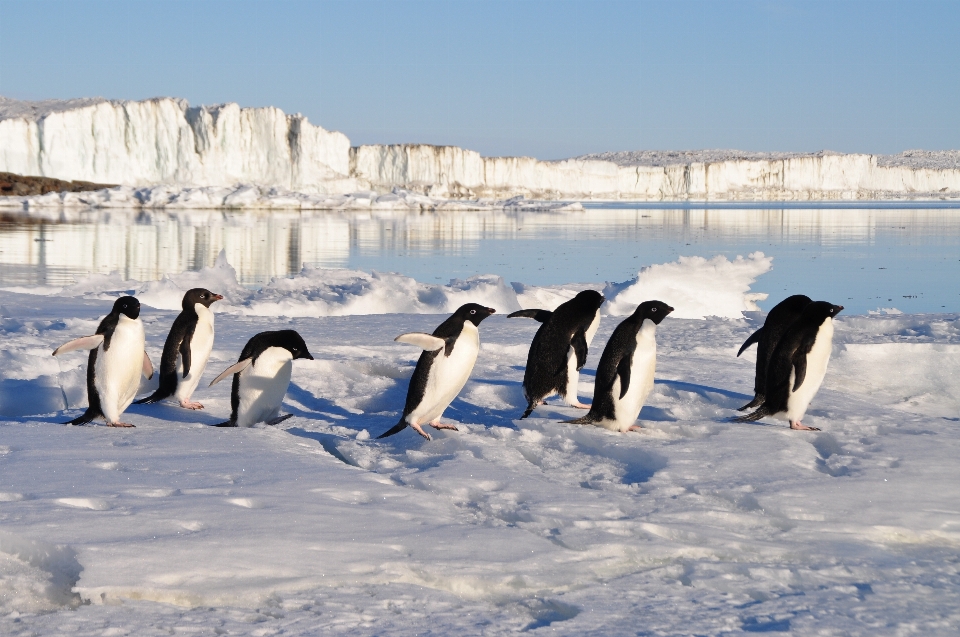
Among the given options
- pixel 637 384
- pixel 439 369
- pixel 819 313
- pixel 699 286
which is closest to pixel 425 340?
pixel 439 369

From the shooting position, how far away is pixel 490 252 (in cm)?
2530

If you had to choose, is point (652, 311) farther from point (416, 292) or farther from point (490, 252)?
point (490, 252)

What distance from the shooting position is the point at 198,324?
5457mm

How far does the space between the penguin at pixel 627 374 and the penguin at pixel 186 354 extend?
7.00 ft

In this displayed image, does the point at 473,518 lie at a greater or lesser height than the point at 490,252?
lesser

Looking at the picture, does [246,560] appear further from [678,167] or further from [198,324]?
[678,167]

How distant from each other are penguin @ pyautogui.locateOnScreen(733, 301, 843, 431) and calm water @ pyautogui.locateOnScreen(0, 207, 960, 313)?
9.46 meters

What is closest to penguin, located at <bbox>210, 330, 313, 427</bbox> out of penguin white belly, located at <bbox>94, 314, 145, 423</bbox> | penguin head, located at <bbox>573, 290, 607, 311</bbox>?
penguin white belly, located at <bbox>94, 314, 145, 423</bbox>

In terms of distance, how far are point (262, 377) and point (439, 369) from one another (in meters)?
0.96

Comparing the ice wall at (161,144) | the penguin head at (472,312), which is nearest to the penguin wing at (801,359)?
the penguin head at (472,312)

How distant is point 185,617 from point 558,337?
325cm

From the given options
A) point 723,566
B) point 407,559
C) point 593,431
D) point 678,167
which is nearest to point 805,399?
point 593,431

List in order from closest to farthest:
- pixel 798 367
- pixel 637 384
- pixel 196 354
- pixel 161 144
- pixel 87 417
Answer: pixel 87 417 → pixel 637 384 → pixel 798 367 → pixel 196 354 → pixel 161 144

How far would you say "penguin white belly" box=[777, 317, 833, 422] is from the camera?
16.0 ft
